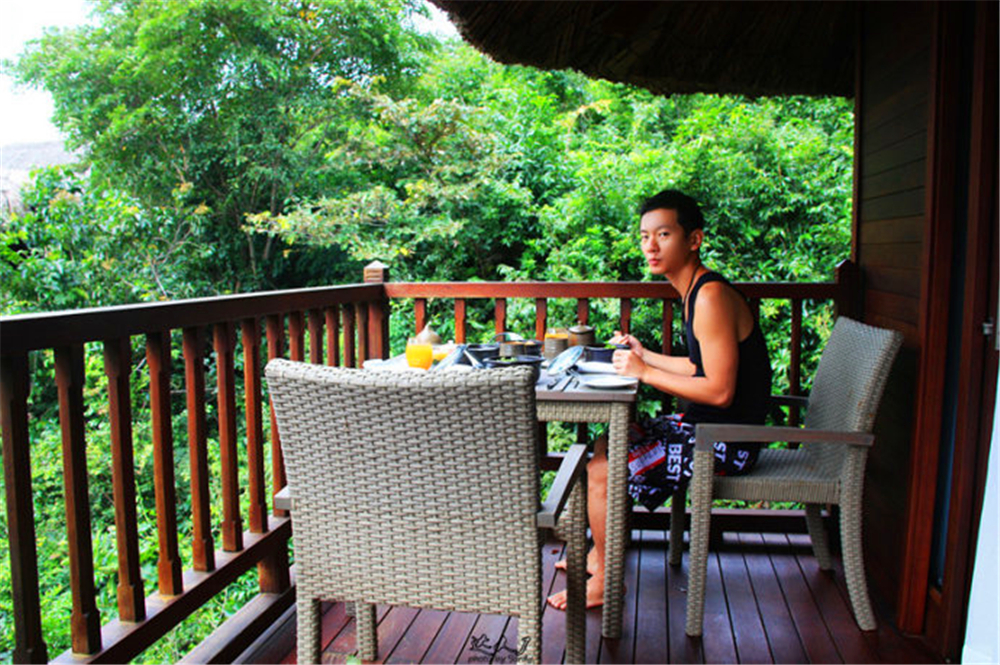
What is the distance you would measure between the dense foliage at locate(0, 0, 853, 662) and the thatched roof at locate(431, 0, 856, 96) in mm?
3136

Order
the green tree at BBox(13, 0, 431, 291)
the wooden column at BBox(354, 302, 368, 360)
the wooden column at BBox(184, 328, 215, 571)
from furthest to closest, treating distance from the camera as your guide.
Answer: the green tree at BBox(13, 0, 431, 291)
the wooden column at BBox(354, 302, 368, 360)
the wooden column at BBox(184, 328, 215, 571)

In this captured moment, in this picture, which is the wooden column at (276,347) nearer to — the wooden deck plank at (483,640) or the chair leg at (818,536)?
the wooden deck plank at (483,640)

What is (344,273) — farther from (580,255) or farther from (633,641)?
(633,641)

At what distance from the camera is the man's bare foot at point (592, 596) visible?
247 cm

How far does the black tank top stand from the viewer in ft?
7.89

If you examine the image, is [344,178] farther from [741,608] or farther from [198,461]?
[741,608]

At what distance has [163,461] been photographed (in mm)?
2002

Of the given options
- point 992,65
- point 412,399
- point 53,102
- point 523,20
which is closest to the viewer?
point 412,399

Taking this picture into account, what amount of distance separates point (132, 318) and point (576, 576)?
129 centimetres

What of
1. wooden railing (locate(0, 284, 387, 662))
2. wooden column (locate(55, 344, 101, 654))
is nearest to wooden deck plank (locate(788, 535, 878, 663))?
wooden railing (locate(0, 284, 387, 662))

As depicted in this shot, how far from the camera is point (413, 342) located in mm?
2529

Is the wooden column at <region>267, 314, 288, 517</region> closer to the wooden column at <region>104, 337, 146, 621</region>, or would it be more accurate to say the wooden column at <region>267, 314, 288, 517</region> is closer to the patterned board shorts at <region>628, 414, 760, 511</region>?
the wooden column at <region>104, 337, 146, 621</region>

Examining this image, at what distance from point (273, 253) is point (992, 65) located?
31.4 feet

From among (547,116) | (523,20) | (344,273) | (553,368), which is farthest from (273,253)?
(553,368)
